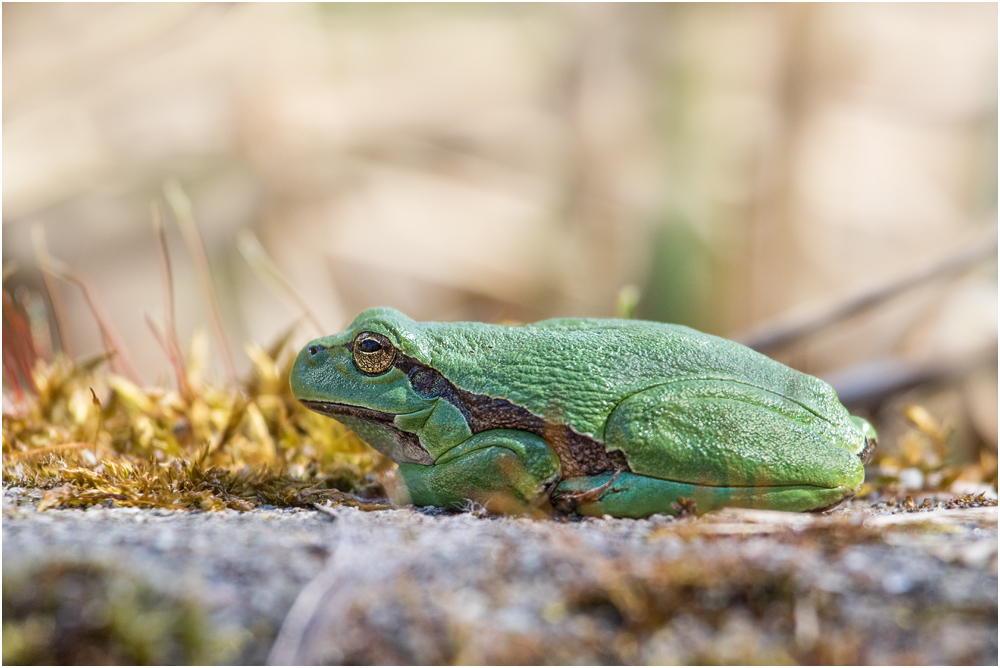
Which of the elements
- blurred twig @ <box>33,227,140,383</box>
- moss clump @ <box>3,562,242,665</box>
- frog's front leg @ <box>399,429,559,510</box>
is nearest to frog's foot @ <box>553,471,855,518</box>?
frog's front leg @ <box>399,429,559,510</box>

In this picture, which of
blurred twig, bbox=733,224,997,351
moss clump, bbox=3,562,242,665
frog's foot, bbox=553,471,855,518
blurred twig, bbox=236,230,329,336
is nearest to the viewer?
moss clump, bbox=3,562,242,665

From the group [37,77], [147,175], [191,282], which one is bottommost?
[191,282]

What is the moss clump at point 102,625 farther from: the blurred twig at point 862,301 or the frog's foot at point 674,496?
the blurred twig at point 862,301

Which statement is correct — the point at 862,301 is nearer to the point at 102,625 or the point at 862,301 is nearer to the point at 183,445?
the point at 183,445

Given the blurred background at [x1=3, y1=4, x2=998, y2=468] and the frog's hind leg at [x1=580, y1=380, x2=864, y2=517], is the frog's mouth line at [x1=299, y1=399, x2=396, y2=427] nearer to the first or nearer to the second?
the frog's hind leg at [x1=580, y1=380, x2=864, y2=517]

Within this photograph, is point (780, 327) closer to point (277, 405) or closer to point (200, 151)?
point (277, 405)

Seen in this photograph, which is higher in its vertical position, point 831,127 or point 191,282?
point 831,127

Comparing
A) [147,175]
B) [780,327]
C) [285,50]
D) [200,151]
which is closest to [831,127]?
[780,327]

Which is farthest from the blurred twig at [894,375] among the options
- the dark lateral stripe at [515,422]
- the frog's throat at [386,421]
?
the frog's throat at [386,421]
